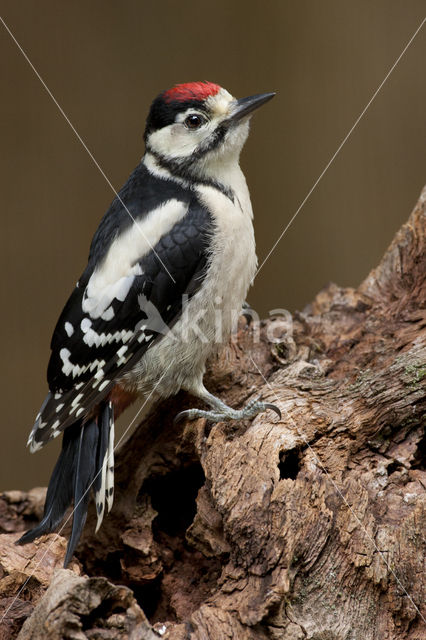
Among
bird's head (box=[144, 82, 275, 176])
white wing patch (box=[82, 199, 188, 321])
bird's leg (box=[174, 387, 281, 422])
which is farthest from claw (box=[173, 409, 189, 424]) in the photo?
bird's head (box=[144, 82, 275, 176])

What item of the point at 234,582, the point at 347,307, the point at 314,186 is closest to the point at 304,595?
the point at 234,582

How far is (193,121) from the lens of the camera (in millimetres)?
1925

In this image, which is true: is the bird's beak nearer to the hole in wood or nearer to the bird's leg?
the bird's leg

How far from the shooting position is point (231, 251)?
1857 millimetres

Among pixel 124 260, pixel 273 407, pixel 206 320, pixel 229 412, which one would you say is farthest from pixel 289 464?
pixel 124 260

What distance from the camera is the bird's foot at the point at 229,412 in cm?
166

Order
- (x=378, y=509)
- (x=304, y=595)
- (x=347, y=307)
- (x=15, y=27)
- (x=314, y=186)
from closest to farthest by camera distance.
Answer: (x=304, y=595)
(x=378, y=509)
(x=347, y=307)
(x=15, y=27)
(x=314, y=186)

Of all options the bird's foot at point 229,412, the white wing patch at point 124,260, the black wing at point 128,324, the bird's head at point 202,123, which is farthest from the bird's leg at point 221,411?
the bird's head at point 202,123

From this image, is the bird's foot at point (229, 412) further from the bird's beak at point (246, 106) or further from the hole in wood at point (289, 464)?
the bird's beak at point (246, 106)

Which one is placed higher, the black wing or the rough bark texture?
the black wing

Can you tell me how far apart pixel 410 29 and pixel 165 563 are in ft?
7.44

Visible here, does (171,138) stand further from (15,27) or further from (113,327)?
(15,27)

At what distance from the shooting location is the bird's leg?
1671mm

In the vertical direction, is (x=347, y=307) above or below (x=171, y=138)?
below
